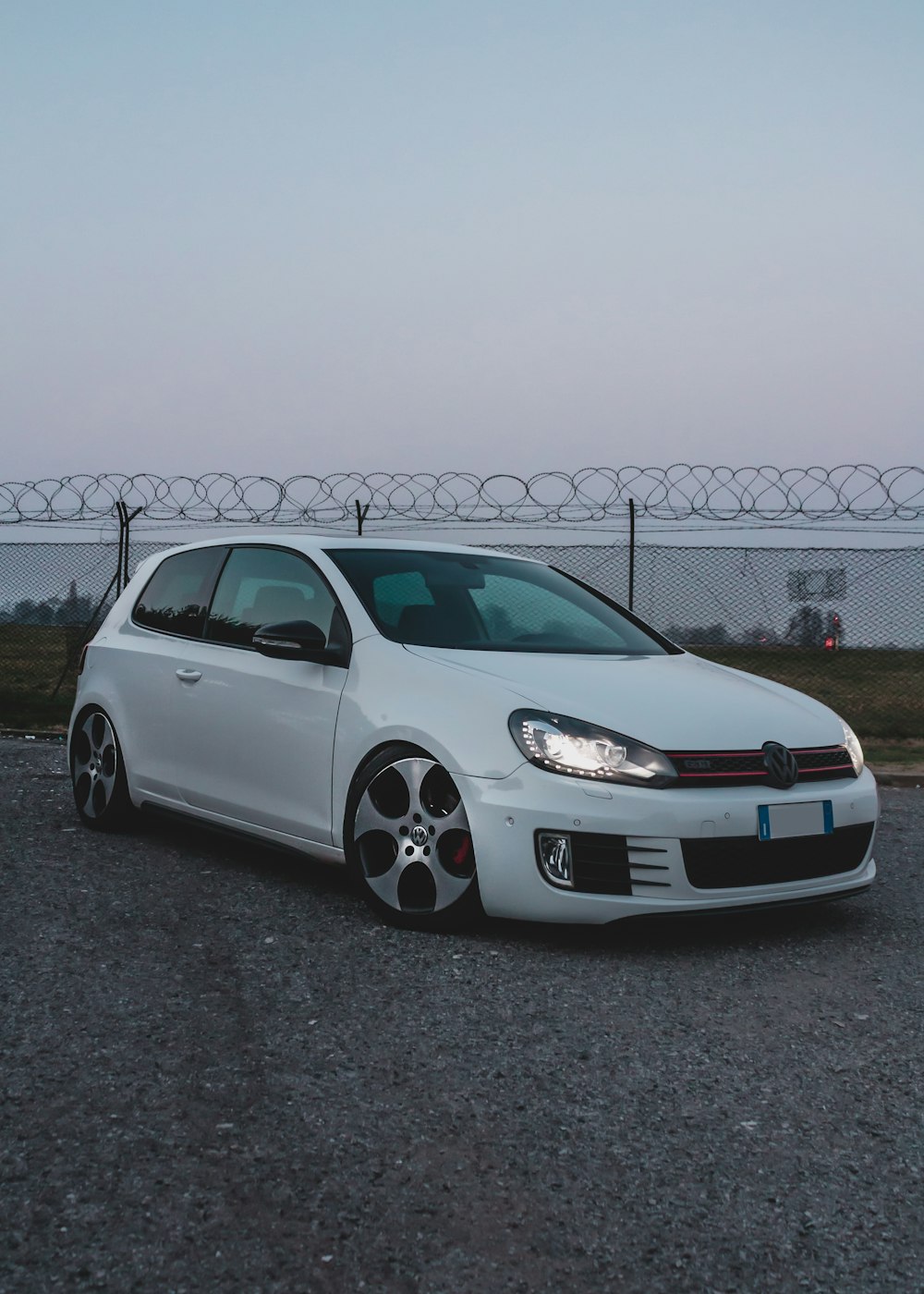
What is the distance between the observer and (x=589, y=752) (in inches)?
168

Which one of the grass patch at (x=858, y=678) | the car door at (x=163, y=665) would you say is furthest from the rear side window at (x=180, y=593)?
the grass patch at (x=858, y=678)

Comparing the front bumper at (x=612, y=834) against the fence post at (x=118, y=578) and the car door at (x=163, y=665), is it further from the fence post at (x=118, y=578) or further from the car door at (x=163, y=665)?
the fence post at (x=118, y=578)

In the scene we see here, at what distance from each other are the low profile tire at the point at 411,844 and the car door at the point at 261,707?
247 millimetres

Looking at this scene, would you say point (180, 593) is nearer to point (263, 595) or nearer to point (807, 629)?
point (263, 595)

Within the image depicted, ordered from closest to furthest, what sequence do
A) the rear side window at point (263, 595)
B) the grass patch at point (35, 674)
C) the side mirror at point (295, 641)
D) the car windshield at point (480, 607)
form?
the side mirror at point (295, 641)
the car windshield at point (480, 607)
the rear side window at point (263, 595)
the grass patch at point (35, 674)

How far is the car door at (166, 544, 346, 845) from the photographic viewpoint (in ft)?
16.4

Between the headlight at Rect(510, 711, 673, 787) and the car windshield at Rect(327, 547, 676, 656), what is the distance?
723mm

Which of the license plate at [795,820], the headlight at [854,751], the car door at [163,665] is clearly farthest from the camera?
the car door at [163,665]

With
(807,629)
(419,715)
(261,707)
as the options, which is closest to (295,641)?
(261,707)

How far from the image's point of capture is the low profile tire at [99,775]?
20.8 ft

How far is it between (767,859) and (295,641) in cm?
196

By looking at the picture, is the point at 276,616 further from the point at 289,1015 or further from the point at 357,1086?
the point at 357,1086

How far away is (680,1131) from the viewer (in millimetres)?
2908

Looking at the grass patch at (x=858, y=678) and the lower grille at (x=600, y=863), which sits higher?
the lower grille at (x=600, y=863)
